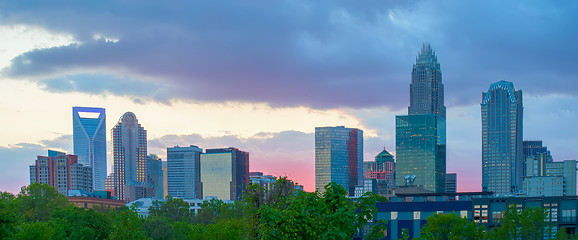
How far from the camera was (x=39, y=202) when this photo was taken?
124 metres

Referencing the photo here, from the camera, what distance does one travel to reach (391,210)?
11725 cm

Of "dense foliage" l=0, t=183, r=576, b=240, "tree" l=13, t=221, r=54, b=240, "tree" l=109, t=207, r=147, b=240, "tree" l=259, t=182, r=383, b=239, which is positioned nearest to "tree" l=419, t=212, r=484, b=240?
"dense foliage" l=0, t=183, r=576, b=240

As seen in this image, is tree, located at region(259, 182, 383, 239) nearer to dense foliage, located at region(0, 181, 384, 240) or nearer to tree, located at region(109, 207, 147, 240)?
dense foliage, located at region(0, 181, 384, 240)

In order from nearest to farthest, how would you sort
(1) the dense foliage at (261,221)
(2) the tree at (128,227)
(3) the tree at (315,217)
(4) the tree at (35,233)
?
(3) the tree at (315,217) → (1) the dense foliage at (261,221) → (2) the tree at (128,227) → (4) the tree at (35,233)

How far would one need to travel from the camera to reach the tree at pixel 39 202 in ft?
397

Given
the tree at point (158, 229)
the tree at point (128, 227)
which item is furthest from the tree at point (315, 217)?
the tree at point (158, 229)

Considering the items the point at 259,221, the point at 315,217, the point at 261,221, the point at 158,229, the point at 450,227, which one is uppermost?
the point at 315,217

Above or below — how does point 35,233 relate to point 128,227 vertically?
below

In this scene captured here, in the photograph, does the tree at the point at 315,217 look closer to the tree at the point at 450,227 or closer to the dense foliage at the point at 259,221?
the dense foliage at the point at 259,221

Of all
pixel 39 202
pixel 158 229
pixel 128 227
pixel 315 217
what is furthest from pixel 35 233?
pixel 39 202

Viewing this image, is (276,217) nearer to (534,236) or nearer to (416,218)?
(534,236)

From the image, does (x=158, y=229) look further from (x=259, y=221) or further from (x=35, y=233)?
(x=259, y=221)

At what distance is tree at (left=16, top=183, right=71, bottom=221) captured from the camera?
397ft

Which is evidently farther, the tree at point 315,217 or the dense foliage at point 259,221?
the dense foliage at point 259,221
